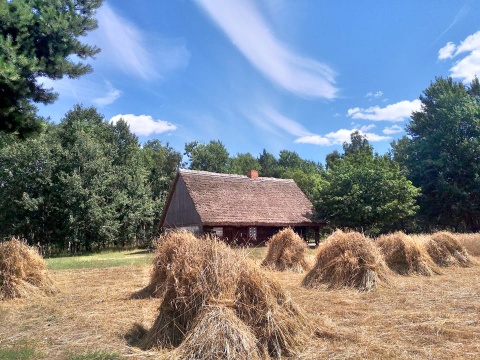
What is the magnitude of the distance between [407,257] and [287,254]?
12.7 ft

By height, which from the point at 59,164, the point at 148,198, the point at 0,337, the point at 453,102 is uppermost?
the point at 453,102

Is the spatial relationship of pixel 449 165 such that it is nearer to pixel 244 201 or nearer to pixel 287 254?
pixel 244 201

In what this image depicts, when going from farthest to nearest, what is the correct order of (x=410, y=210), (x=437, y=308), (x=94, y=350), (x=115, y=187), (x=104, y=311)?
(x=115, y=187) → (x=410, y=210) → (x=104, y=311) → (x=437, y=308) → (x=94, y=350)

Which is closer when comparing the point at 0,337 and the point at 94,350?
the point at 94,350

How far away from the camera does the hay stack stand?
4570mm

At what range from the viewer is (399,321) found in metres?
5.71

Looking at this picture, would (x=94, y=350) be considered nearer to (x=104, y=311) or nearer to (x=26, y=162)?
(x=104, y=311)

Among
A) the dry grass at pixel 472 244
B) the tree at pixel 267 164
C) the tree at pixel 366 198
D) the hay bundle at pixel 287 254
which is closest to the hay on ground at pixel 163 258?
the hay bundle at pixel 287 254

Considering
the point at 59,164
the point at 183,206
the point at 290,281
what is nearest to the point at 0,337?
the point at 290,281

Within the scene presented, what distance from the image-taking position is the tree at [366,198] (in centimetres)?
2638

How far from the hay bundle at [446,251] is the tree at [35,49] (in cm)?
1252

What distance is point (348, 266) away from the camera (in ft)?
29.4

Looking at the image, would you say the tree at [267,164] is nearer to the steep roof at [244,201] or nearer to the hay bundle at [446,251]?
the steep roof at [244,201]

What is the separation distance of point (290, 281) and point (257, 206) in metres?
18.7
